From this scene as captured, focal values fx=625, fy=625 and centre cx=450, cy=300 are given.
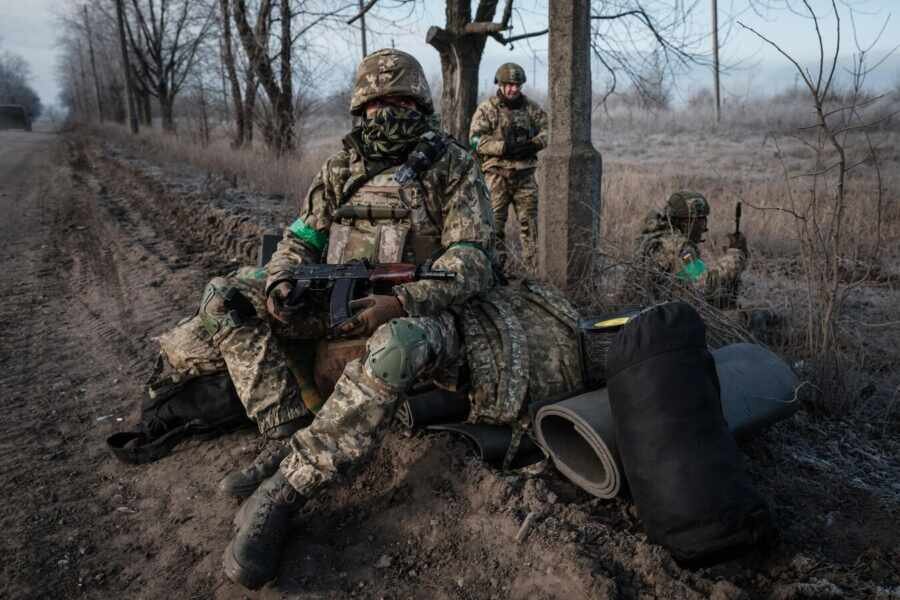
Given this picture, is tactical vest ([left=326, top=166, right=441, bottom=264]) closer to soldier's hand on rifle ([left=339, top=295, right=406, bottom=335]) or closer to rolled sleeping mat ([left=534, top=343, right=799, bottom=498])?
soldier's hand on rifle ([left=339, top=295, right=406, bottom=335])

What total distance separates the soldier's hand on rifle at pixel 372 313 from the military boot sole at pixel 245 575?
34.1 inches

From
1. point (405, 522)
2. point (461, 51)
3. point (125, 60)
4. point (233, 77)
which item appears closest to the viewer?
point (405, 522)

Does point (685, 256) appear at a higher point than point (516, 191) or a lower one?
lower

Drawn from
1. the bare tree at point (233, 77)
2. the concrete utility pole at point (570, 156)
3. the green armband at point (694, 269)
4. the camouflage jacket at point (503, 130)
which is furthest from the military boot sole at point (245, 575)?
the bare tree at point (233, 77)

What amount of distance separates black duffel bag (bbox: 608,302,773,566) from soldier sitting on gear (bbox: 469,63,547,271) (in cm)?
431

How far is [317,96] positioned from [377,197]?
1083cm

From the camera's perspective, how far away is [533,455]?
244 cm

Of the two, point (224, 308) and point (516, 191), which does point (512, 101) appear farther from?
point (224, 308)

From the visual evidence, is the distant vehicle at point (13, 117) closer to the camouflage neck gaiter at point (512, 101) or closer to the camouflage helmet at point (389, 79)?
the camouflage neck gaiter at point (512, 101)

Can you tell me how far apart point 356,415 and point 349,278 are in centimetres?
65

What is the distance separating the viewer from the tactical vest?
273 cm

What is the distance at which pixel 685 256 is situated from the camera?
411 cm

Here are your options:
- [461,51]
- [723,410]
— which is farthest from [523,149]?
[723,410]

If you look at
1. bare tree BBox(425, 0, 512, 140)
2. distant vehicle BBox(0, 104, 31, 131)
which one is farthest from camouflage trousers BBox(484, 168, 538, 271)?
distant vehicle BBox(0, 104, 31, 131)
